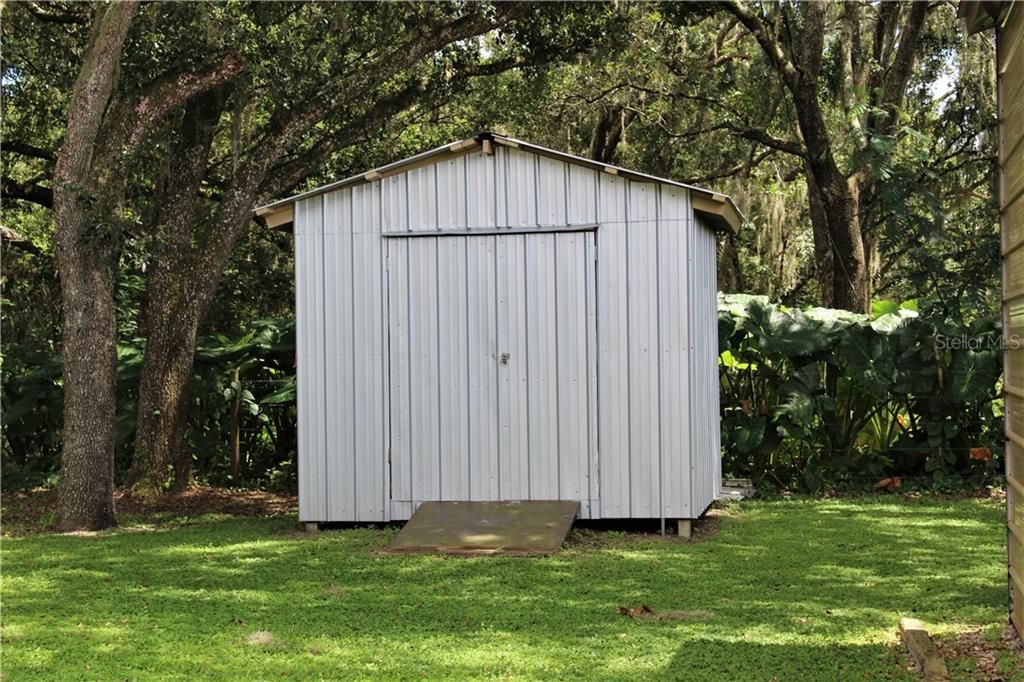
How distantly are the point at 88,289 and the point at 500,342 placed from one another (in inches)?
134

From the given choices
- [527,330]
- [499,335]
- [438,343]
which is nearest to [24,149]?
[438,343]

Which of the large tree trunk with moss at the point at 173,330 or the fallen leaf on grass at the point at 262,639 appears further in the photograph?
the large tree trunk with moss at the point at 173,330

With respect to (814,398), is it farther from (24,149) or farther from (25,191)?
(24,149)

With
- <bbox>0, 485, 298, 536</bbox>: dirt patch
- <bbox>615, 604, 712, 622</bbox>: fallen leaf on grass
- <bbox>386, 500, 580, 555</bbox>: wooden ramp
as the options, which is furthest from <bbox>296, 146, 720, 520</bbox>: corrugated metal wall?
<bbox>615, 604, 712, 622</bbox>: fallen leaf on grass

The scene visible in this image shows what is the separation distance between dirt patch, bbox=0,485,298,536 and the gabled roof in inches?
121

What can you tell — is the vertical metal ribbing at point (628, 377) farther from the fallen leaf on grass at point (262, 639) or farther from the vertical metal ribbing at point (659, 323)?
the fallen leaf on grass at point (262, 639)

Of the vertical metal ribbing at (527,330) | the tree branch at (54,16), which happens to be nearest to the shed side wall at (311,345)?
the vertical metal ribbing at (527,330)

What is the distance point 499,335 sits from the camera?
9625mm

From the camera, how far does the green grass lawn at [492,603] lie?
A: 216 inches

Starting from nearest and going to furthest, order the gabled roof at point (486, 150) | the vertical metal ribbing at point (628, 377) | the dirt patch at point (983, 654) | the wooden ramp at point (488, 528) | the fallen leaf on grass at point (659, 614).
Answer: the dirt patch at point (983, 654) < the fallen leaf on grass at point (659, 614) < the wooden ramp at point (488, 528) < the gabled roof at point (486, 150) < the vertical metal ribbing at point (628, 377)

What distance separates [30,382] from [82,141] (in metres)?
4.53

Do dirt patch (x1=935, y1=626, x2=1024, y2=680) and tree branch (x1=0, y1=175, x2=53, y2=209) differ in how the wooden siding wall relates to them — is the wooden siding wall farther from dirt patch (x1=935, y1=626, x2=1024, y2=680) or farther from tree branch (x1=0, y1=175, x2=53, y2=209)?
tree branch (x1=0, y1=175, x2=53, y2=209)

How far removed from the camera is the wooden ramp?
8438 millimetres

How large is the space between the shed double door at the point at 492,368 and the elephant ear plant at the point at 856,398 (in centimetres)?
330
